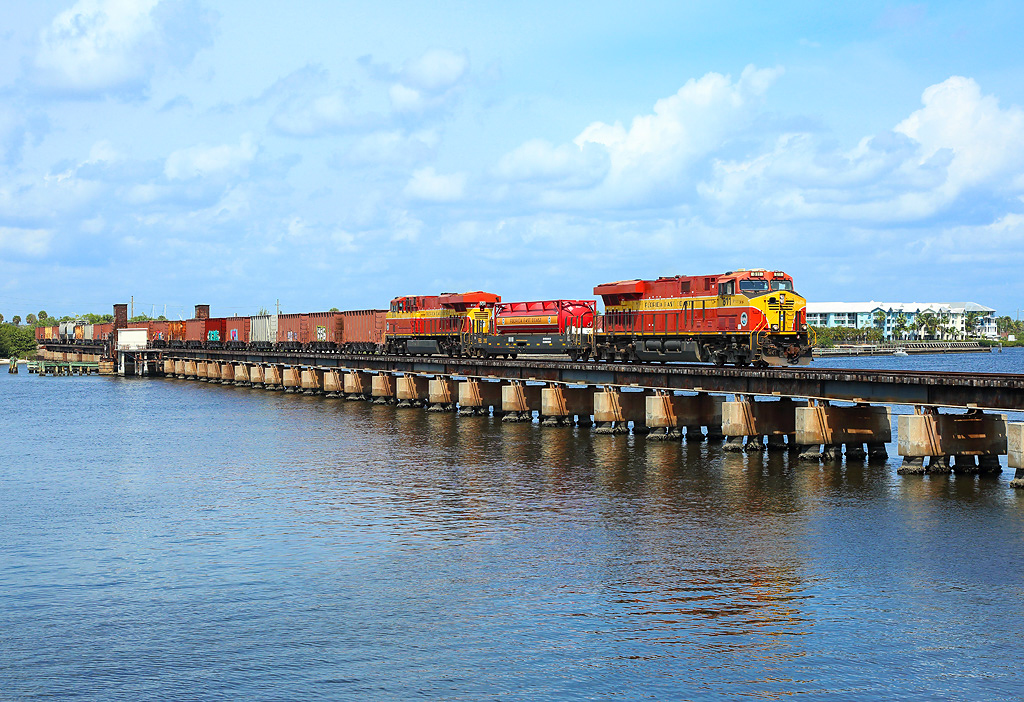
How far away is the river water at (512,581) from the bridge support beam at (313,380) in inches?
2134

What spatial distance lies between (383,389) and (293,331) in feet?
123

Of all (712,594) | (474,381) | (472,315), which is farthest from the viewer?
(472,315)

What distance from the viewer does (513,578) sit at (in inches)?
939

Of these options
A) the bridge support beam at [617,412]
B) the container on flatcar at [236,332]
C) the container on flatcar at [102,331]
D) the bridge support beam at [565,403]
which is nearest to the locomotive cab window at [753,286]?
the bridge support beam at [617,412]

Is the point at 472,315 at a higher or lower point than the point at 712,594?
higher

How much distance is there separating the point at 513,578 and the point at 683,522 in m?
8.21

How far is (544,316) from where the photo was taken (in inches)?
2648

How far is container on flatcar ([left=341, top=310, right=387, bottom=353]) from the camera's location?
9425cm

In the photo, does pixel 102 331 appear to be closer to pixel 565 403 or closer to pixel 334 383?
pixel 334 383

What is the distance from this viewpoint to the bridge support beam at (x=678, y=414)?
166 ft

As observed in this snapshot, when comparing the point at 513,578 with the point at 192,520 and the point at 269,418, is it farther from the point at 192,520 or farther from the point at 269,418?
the point at 269,418

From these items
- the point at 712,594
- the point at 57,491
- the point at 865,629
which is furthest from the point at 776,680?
the point at 57,491

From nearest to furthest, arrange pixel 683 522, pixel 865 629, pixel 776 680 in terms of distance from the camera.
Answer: pixel 776 680 → pixel 865 629 → pixel 683 522

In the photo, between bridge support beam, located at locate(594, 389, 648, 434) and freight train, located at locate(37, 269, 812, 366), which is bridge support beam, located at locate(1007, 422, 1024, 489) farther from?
bridge support beam, located at locate(594, 389, 648, 434)
